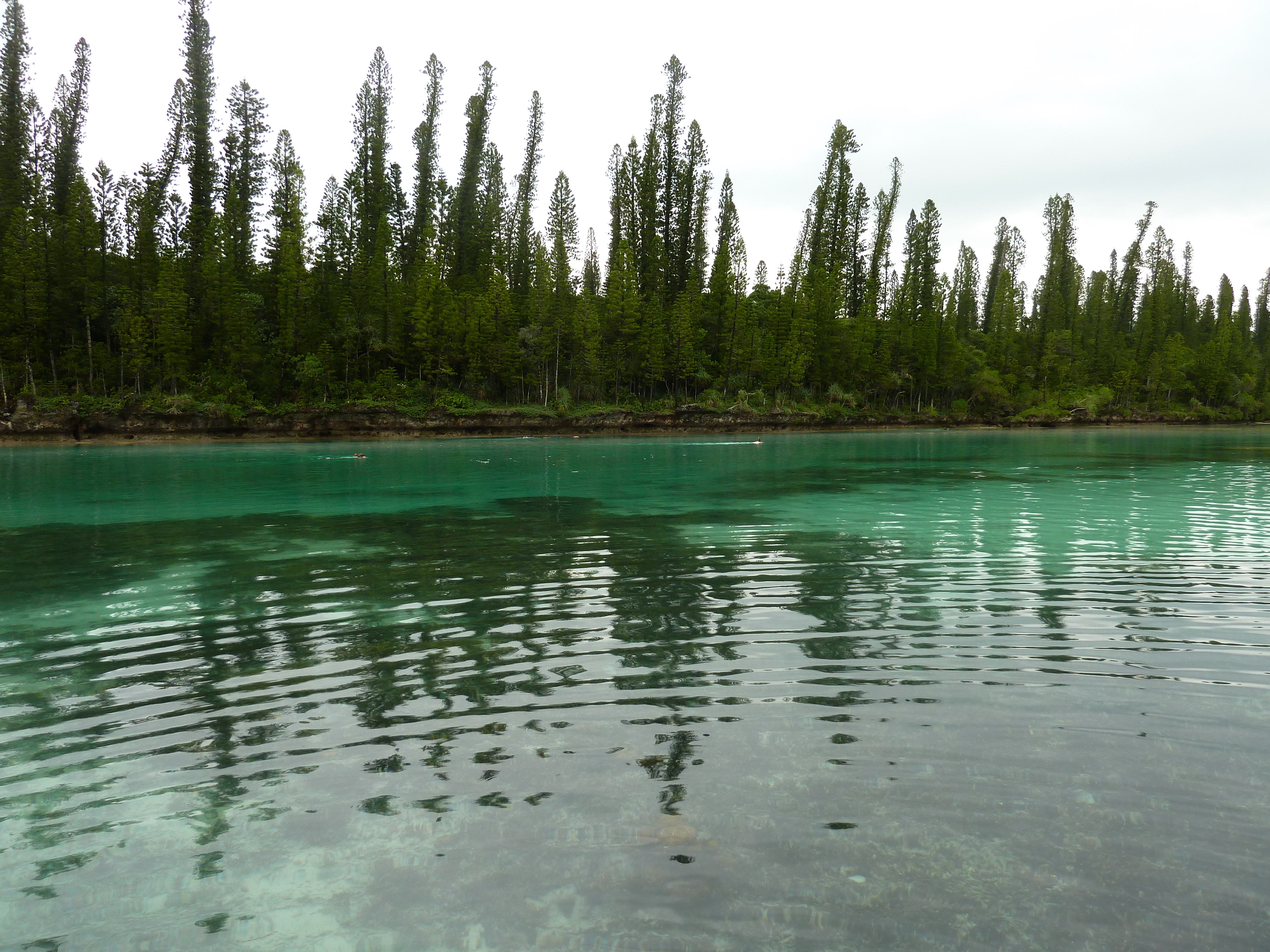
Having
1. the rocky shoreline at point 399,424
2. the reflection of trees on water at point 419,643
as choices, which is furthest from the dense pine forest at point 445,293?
the reflection of trees on water at point 419,643

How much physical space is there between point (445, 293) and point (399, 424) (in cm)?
1181

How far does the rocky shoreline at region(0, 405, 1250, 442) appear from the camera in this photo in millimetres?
45312

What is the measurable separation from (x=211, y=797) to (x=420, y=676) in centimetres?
197

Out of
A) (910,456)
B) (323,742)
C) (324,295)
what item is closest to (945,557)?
(323,742)

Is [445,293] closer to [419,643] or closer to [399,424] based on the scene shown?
[399,424]

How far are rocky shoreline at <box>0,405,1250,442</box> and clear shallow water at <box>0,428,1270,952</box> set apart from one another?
41506 mm

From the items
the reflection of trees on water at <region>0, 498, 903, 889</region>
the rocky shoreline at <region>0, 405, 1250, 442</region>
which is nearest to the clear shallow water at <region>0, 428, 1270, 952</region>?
the reflection of trees on water at <region>0, 498, 903, 889</region>

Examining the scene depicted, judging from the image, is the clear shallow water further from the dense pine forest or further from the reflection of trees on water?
the dense pine forest

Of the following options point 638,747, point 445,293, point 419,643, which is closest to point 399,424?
point 445,293

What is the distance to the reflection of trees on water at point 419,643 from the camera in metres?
4.55

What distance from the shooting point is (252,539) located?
12.8 m

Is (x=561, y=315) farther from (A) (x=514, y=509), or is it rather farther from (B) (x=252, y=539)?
(B) (x=252, y=539)

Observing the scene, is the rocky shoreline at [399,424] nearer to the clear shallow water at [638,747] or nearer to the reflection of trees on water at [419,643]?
the reflection of trees on water at [419,643]

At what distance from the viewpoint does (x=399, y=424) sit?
2090 inches
